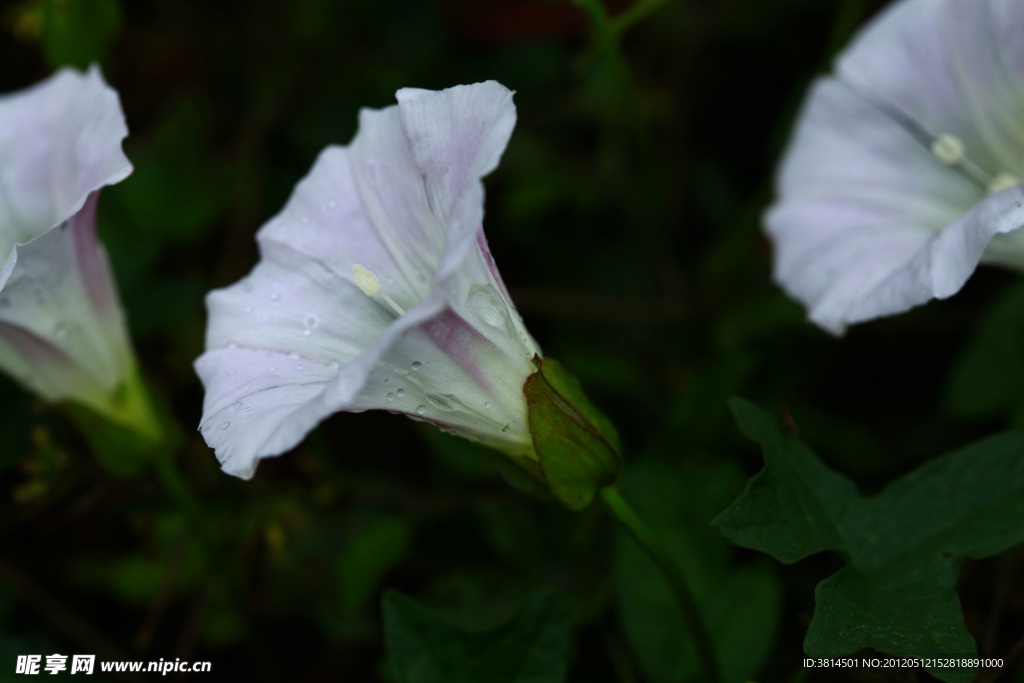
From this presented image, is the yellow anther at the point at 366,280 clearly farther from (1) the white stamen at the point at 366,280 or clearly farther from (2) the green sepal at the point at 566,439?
(2) the green sepal at the point at 566,439

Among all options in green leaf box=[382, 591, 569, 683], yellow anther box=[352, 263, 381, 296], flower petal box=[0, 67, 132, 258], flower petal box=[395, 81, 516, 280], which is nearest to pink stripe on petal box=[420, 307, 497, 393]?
flower petal box=[395, 81, 516, 280]

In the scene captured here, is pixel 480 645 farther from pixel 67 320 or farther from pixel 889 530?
pixel 67 320

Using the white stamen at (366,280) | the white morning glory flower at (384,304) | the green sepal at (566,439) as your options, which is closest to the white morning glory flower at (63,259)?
the white morning glory flower at (384,304)

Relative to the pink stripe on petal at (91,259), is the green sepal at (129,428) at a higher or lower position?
lower

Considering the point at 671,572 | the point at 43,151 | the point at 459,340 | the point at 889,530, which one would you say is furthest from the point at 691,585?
the point at 43,151

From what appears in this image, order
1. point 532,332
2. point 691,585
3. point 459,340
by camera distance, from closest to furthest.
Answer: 1. point 459,340
2. point 691,585
3. point 532,332
